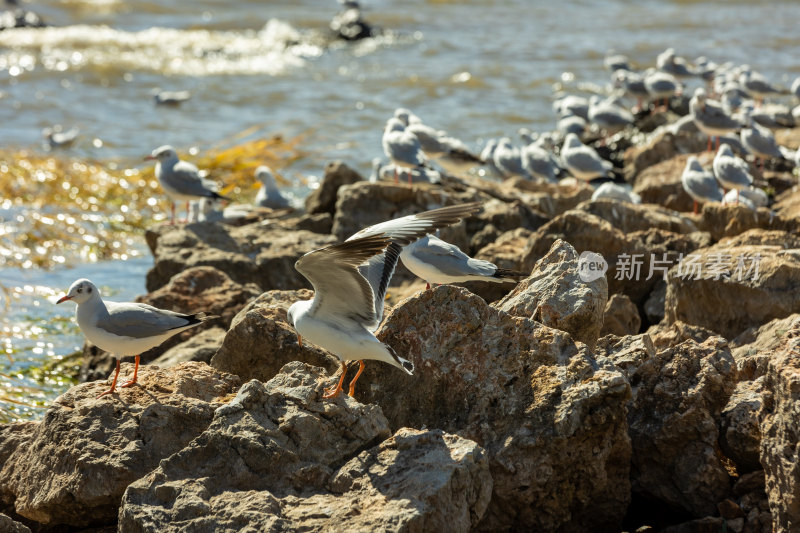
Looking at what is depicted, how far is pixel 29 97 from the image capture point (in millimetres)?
19109

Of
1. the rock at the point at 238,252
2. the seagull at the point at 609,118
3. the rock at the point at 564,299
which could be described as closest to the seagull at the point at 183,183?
the rock at the point at 238,252

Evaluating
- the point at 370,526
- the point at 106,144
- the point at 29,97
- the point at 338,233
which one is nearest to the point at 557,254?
the point at 370,526

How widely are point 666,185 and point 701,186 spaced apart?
0.85m

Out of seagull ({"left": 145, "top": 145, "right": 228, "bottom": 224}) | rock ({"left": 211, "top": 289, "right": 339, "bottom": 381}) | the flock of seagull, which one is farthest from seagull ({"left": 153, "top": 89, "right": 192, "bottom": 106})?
rock ({"left": 211, "top": 289, "right": 339, "bottom": 381})

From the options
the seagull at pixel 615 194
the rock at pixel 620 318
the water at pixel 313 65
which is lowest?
the water at pixel 313 65

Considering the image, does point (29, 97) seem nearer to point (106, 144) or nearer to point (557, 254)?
point (106, 144)

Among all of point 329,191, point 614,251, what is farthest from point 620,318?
point 329,191

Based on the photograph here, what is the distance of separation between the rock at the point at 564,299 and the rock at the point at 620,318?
1.10 metres

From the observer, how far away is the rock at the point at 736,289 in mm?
6367

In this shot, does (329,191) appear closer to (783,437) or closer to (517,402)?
(517,402)

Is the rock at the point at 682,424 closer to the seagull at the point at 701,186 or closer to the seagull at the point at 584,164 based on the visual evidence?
the seagull at the point at 701,186

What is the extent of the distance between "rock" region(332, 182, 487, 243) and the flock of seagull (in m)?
1.67

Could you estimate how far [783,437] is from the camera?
13.5ft

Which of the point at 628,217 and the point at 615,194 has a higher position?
the point at 628,217
